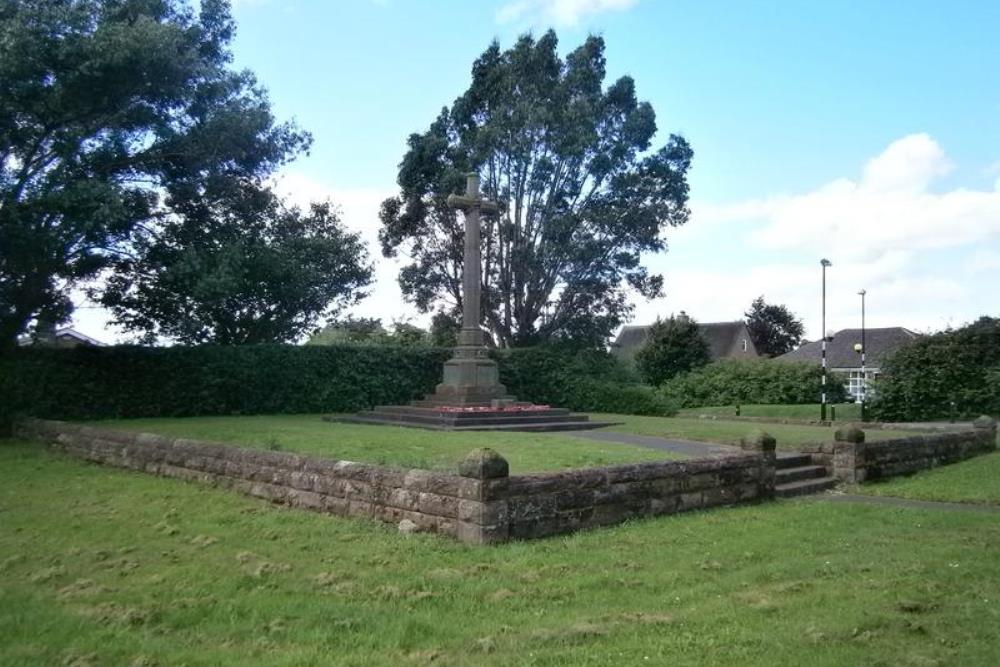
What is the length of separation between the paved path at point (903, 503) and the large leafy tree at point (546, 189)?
71.4 feet

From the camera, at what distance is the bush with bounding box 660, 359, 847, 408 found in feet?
125

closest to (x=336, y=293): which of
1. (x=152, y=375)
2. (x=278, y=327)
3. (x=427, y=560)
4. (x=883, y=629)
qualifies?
(x=278, y=327)

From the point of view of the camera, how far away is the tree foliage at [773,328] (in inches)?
2699

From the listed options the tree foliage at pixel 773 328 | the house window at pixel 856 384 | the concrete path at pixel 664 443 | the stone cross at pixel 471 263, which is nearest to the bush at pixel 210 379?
the stone cross at pixel 471 263

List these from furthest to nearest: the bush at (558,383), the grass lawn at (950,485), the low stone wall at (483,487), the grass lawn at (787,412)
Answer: the grass lawn at (787,412) → the bush at (558,383) → the grass lawn at (950,485) → the low stone wall at (483,487)

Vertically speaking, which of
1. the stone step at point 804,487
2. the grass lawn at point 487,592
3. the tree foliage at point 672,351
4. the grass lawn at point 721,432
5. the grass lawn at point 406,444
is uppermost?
the tree foliage at point 672,351

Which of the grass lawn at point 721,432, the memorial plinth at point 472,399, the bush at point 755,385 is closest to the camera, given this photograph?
the grass lawn at point 721,432

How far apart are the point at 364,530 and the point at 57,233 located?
11771mm

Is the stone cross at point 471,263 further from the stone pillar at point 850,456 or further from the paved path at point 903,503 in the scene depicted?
the paved path at point 903,503

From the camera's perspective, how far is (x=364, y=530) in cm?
805

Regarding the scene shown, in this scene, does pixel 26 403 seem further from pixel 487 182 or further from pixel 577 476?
pixel 487 182

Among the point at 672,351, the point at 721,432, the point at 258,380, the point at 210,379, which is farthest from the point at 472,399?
the point at 672,351

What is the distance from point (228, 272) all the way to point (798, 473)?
1291 cm

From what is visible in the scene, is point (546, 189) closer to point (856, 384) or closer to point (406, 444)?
point (406, 444)
